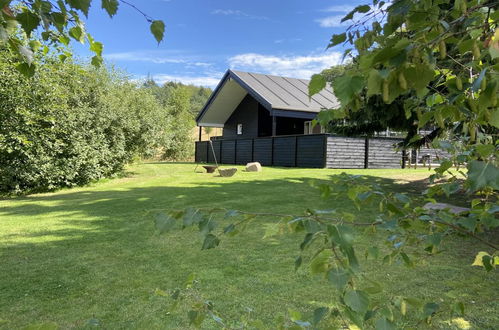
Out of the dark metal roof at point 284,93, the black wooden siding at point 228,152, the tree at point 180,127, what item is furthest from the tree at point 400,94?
the tree at point 180,127

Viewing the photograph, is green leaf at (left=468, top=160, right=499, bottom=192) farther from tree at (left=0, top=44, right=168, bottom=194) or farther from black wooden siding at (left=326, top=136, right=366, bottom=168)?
black wooden siding at (left=326, top=136, right=366, bottom=168)

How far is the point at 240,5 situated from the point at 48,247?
20.4 m

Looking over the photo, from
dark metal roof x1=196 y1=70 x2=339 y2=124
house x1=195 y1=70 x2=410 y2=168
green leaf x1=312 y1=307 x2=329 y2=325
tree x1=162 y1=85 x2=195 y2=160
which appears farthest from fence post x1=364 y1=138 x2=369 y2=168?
tree x1=162 y1=85 x2=195 y2=160

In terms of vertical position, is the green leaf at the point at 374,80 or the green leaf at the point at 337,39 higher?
the green leaf at the point at 337,39

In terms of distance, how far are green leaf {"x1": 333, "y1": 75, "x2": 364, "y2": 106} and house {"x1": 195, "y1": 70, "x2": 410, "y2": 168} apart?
931cm

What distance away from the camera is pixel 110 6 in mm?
1463

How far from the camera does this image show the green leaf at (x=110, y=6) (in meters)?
1.45

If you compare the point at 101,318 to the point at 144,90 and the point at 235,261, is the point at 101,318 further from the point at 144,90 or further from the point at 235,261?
the point at 144,90

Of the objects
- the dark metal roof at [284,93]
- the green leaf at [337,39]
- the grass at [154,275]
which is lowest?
the grass at [154,275]

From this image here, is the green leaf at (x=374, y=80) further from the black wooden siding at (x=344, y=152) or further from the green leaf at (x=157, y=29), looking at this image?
the black wooden siding at (x=344, y=152)

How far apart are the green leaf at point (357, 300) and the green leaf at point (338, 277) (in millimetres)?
52

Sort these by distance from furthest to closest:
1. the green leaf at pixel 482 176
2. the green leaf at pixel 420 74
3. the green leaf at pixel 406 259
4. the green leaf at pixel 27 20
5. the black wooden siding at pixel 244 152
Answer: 1. the black wooden siding at pixel 244 152
2. the green leaf at pixel 27 20
3. the green leaf at pixel 406 259
4. the green leaf at pixel 420 74
5. the green leaf at pixel 482 176

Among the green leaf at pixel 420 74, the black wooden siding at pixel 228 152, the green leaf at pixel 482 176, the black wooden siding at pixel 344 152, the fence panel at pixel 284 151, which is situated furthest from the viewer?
the black wooden siding at pixel 228 152

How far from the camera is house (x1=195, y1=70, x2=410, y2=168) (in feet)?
48.7
